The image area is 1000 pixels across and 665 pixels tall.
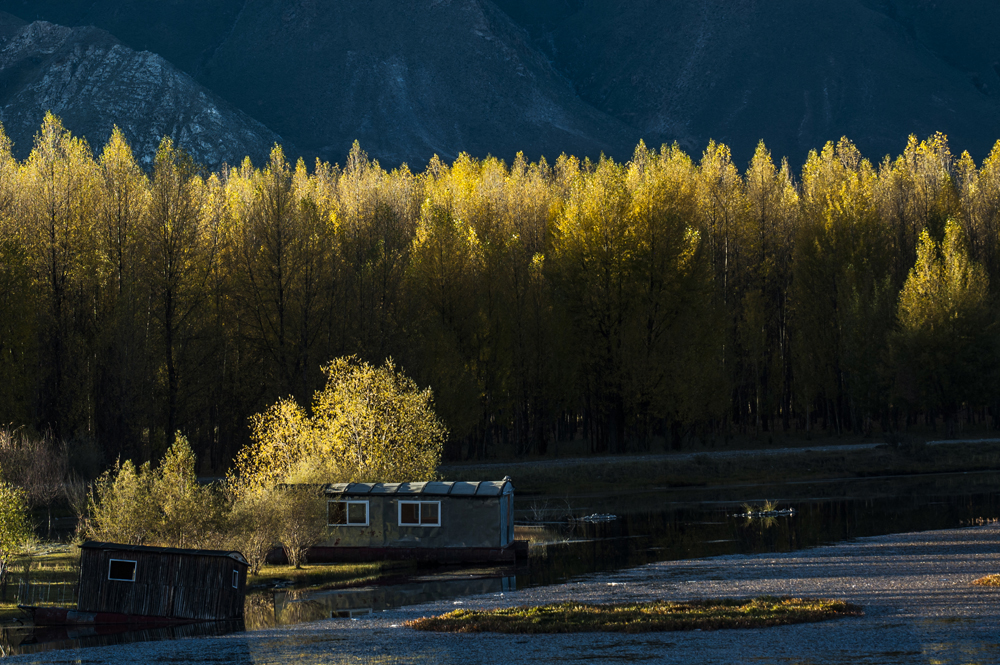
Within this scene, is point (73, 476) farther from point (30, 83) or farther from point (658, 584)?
point (30, 83)

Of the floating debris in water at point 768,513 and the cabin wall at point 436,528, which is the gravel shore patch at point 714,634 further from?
the floating debris in water at point 768,513

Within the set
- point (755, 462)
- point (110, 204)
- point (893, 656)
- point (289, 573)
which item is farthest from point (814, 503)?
point (110, 204)

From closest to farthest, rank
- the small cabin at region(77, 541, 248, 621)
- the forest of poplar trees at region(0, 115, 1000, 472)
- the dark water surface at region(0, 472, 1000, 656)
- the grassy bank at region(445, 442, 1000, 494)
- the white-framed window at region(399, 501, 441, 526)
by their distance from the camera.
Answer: the small cabin at region(77, 541, 248, 621) → the dark water surface at region(0, 472, 1000, 656) → the white-framed window at region(399, 501, 441, 526) → the grassy bank at region(445, 442, 1000, 494) → the forest of poplar trees at region(0, 115, 1000, 472)

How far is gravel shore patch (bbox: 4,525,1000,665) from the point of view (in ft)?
74.3

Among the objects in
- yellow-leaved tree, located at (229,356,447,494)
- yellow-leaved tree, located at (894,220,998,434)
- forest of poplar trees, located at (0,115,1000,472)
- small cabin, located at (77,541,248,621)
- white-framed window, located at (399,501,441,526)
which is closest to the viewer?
small cabin, located at (77,541,248,621)

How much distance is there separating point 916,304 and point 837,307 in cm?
691

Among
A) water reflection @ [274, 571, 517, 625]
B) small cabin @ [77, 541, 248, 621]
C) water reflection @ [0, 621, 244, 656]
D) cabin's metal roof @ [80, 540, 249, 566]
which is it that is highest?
cabin's metal roof @ [80, 540, 249, 566]

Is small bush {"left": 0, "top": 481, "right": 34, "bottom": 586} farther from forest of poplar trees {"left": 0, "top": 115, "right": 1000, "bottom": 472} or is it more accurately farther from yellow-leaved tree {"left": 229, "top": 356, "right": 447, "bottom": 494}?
forest of poplar trees {"left": 0, "top": 115, "right": 1000, "bottom": 472}

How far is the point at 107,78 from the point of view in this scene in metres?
197

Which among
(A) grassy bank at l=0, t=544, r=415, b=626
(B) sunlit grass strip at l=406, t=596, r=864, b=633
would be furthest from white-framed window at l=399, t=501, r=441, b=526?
(B) sunlit grass strip at l=406, t=596, r=864, b=633

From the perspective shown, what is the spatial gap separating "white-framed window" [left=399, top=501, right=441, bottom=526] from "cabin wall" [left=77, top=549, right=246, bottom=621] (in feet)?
37.6

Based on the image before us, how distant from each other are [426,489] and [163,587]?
13165 mm

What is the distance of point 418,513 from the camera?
1665 inches

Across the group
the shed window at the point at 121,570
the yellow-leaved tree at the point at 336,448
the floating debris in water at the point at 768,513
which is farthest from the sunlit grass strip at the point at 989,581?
the shed window at the point at 121,570
